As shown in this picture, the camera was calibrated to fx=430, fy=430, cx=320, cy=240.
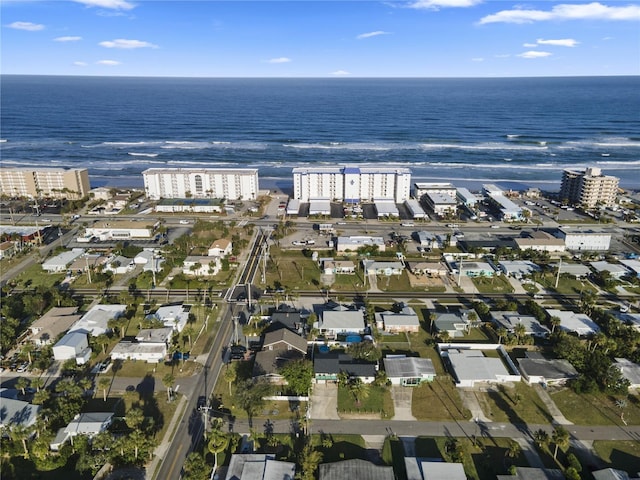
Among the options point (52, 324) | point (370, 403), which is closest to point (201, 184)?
point (52, 324)

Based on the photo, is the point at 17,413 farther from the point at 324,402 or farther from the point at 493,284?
the point at 493,284

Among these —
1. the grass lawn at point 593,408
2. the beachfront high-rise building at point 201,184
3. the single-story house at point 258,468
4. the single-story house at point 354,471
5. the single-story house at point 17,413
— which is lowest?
the grass lawn at point 593,408

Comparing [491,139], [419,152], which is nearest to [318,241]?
[419,152]

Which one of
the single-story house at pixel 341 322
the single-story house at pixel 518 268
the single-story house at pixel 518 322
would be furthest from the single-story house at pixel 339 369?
the single-story house at pixel 518 268

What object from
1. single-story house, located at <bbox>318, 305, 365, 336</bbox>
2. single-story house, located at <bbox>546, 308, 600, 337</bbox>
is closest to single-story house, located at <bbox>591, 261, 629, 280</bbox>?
single-story house, located at <bbox>546, 308, 600, 337</bbox>

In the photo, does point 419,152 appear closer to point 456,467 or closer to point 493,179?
point 493,179

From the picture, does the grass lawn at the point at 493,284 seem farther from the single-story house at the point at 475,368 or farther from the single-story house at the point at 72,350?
the single-story house at the point at 72,350

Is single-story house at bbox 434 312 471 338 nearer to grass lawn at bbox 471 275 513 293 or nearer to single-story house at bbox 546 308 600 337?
grass lawn at bbox 471 275 513 293
